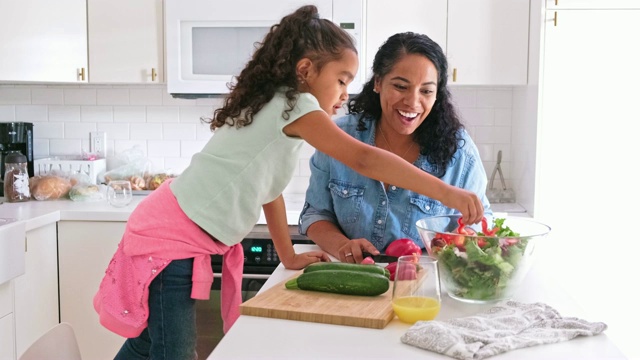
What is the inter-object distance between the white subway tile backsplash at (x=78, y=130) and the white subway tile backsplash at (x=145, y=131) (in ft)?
0.70

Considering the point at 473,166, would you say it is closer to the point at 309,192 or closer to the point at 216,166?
the point at 309,192

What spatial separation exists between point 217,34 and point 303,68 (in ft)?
5.86

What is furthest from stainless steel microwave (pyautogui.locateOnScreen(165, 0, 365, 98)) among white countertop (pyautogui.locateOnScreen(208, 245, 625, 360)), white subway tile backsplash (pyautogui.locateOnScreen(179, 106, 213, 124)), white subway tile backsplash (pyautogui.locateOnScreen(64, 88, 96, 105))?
white countertop (pyautogui.locateOnScreen(208, 245, 625, 360))

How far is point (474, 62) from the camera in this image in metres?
3.63

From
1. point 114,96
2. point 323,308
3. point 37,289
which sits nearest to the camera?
point 323,308

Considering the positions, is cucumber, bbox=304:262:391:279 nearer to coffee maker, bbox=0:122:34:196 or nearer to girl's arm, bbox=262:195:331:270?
girl's arm, bbox=262:195:331:270

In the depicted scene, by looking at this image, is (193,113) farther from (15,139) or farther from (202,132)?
(15,139)

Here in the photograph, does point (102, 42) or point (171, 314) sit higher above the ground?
point (102, 42)

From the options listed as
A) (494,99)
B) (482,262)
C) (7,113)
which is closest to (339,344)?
(482,262)

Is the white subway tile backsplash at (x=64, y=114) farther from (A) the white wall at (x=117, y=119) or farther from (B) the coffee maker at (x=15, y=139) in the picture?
(B) the coffee maker at (x=15, y=139)

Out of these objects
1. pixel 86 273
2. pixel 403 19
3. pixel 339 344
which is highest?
pixel 403 19

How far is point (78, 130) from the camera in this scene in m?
4.16

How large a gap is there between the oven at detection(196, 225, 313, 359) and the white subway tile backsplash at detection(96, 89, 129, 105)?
1.20 meters

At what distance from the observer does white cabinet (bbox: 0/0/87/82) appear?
3.49 m
